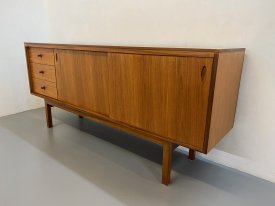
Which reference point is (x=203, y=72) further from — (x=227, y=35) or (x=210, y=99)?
(x=227, y=35)

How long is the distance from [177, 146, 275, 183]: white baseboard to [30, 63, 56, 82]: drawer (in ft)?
4.56

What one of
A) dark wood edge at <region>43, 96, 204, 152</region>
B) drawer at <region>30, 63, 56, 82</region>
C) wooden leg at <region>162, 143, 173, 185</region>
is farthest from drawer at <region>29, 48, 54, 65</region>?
wooden leg at <region>162, 143, 173, 185</region>

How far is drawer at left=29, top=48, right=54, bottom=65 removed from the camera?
1839mm

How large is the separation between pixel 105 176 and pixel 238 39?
123 cm

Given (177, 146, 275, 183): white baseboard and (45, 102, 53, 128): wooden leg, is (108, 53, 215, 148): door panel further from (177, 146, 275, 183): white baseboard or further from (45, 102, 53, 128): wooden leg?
(45, 102, 53, 128): wooden leg

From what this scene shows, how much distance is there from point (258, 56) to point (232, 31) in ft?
0.73

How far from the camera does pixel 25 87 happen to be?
9.13 feet

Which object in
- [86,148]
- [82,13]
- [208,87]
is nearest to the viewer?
[208,87]

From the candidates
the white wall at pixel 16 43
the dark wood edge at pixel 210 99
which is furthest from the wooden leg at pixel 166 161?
the white wall at pixel 16 43

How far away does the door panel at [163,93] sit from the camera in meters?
1.08

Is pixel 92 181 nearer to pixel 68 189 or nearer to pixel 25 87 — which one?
pixel 68 189

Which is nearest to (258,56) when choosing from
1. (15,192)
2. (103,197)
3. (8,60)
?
(103,197)

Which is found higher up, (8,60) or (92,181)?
(8,60)

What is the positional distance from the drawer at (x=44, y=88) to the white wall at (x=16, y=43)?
692 mm
